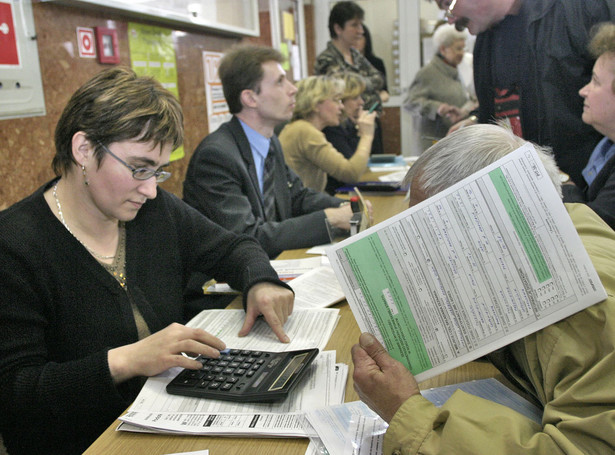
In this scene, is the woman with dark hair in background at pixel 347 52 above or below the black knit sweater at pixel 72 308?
above

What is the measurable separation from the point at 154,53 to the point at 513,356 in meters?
2.21

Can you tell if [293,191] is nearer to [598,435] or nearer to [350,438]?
[350,438]

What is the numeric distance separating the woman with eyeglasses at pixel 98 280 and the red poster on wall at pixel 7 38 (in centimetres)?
60

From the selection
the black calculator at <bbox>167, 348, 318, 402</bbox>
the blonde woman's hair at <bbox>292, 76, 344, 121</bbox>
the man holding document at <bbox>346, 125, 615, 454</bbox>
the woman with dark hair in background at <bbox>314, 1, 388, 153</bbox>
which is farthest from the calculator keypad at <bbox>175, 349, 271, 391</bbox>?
the woman with dark hair in background at <bbox>314, 1, 388, 153</bbox>

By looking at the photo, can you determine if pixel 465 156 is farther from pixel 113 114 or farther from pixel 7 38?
pixel 7 38

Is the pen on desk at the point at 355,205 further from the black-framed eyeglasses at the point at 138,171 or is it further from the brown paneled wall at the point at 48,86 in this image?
the brown paneled wall at the point at 48,86

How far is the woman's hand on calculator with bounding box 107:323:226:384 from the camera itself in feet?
3.20

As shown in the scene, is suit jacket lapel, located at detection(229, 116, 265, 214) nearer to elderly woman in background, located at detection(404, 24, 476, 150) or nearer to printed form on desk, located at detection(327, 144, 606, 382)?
printed form on desk, located at detection(327, 144, 606, 382)

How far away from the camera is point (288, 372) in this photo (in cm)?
95

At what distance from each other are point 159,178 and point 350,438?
76cm

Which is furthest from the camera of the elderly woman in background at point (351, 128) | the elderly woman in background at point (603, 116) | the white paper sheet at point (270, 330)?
the elderly woman in background at point (351, 128)

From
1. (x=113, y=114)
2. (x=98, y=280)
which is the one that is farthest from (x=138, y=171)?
(x=98, y=280)

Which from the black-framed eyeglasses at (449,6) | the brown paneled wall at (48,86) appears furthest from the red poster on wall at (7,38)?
the black-framed eyeglasses at (449,6)

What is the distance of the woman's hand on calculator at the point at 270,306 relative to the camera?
1171mm
